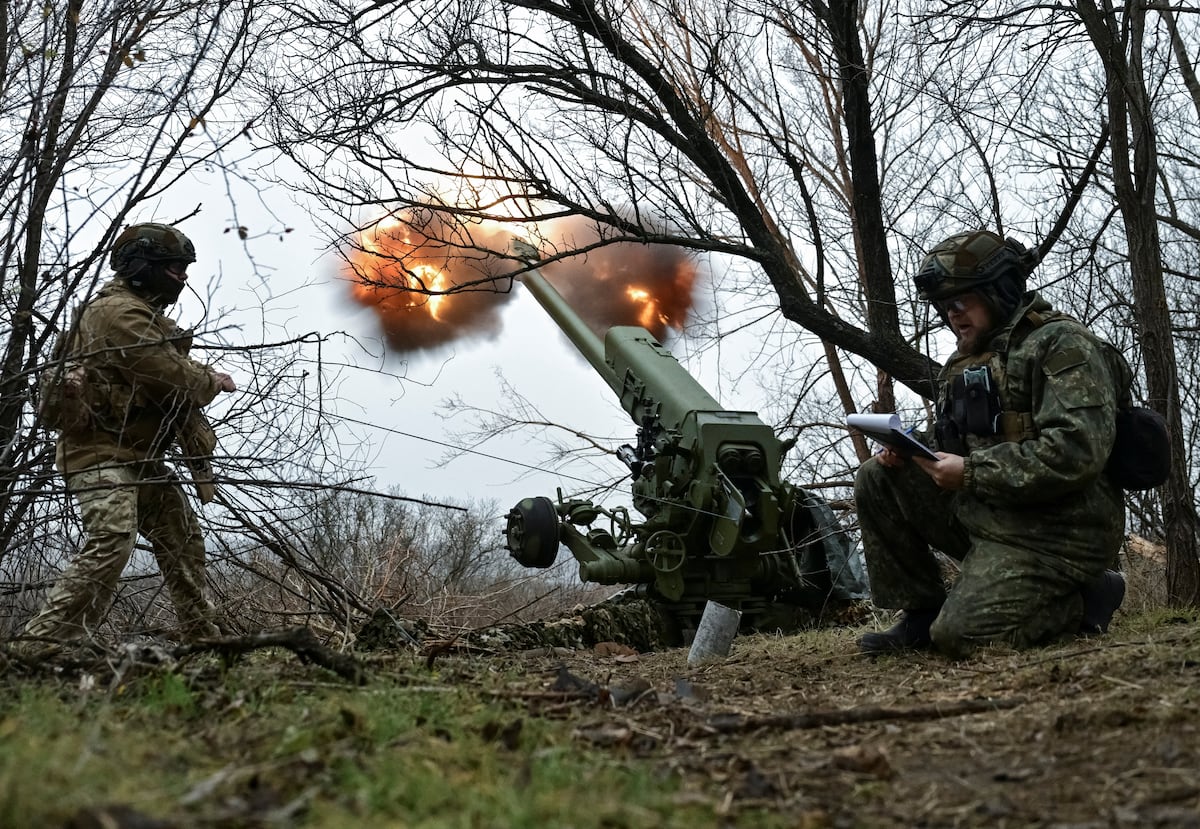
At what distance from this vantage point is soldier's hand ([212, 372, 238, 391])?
18.9ft

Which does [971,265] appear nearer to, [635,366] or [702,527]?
[702,527]

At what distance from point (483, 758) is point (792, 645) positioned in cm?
392

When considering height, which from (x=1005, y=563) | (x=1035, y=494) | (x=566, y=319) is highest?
(x=566, y=319)

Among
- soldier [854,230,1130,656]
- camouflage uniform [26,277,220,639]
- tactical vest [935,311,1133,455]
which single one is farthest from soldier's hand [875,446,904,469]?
camouflage uniform [26,277,220,639]

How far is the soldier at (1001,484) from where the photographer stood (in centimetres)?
495

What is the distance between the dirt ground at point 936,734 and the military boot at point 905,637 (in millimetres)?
420

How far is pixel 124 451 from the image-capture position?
18.9ft

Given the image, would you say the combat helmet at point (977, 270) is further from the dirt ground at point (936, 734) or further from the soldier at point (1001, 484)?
the dirt ground at point (936, 734)

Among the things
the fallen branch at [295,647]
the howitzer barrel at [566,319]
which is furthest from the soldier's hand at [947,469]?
the howitzer barrel at [566,319]

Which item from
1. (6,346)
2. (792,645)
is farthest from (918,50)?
(6,346)

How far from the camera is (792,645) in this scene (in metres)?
6.48

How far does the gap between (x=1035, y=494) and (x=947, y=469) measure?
0.36 m

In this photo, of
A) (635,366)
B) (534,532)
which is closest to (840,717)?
(534,532)

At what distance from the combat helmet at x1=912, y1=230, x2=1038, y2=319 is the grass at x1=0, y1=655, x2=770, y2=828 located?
2.91m
